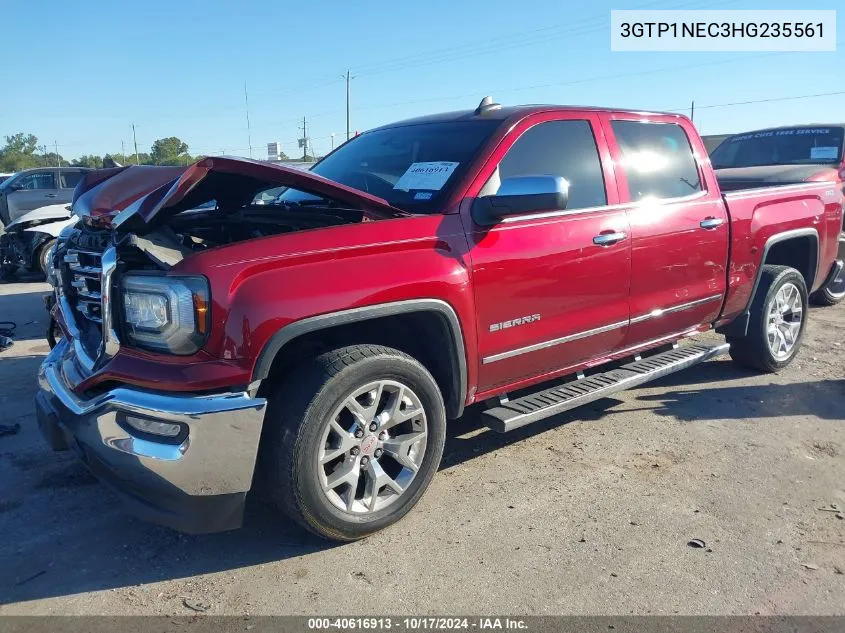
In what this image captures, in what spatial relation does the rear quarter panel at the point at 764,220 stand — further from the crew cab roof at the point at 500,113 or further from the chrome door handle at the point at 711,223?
the crew cab roof at the point at 500,113

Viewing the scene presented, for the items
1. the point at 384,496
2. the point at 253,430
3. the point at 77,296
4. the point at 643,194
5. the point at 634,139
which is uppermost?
the point at 634,139

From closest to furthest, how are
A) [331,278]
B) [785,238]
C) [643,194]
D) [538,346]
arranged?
[331,278] < [538,346] < [643,194] < [785,238]

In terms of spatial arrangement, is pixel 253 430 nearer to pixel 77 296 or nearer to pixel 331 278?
pixel 331 278

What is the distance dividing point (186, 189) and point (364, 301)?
2.80 ft

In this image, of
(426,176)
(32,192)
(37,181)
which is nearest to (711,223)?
(426,176)

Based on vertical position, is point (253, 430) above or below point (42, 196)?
below

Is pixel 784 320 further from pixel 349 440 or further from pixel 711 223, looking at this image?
pixel 349 440

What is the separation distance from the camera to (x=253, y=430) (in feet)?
8.77

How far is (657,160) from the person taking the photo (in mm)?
4508

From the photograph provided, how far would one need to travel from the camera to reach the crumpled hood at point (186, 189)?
2.82 metres

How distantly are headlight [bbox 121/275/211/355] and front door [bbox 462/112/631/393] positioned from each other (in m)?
1.28

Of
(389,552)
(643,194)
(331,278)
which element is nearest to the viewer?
(331,278)

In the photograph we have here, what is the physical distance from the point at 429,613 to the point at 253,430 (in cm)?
96

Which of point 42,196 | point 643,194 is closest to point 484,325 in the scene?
point 643,194
